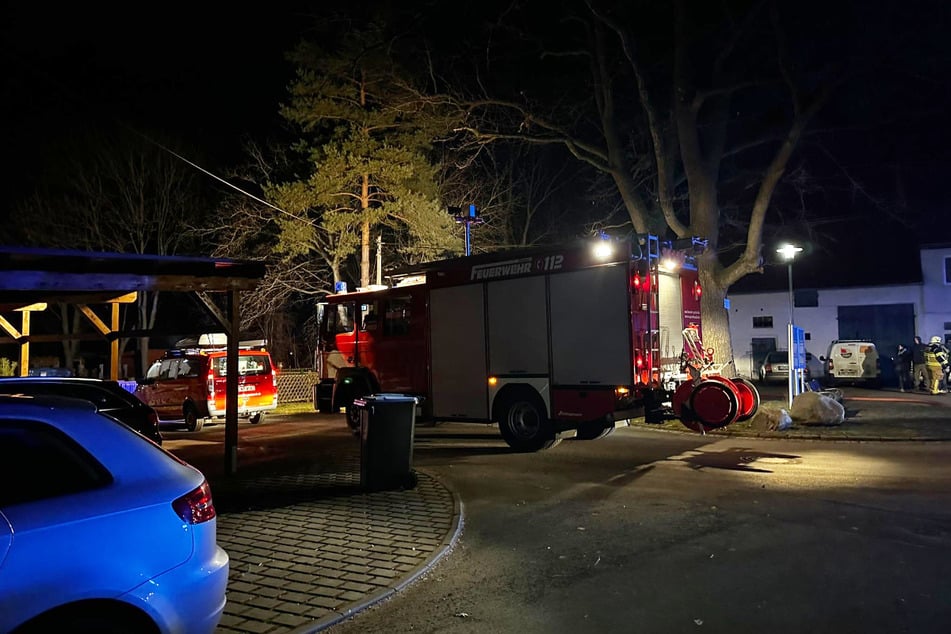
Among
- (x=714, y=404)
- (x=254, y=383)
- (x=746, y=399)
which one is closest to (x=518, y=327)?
(x=714, y=404)

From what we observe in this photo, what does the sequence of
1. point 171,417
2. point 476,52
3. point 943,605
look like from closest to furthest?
point 943,605 → point 171,417 → point 476,52

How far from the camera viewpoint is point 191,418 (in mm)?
16797

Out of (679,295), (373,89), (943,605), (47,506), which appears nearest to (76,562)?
(47,506)

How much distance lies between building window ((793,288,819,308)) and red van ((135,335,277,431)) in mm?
25819

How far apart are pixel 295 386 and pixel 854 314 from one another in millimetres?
24827

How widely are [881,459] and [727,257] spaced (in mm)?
25945

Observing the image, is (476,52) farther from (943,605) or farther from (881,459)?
(943,605)

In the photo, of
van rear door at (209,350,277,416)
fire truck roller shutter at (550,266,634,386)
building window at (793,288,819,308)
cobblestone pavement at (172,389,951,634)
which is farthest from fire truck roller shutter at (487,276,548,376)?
building window at (793,288,819,308)

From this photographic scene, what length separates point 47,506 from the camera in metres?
3.03

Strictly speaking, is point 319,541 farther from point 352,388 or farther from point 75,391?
point 352,388

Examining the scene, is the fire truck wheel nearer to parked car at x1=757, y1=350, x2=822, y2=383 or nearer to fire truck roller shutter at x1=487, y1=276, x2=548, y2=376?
fire truck roller shutter at x1=487, y1=276, x2=548, y2=376

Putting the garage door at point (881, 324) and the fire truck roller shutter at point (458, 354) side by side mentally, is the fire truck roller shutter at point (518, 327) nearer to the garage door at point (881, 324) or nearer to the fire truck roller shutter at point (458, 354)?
the fire truck roller shutter at point (458, 354)

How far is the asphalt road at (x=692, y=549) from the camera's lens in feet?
15.3

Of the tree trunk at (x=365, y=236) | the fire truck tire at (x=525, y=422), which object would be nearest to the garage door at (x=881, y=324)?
Answer: the tree trunk at (x=365, y=236)
